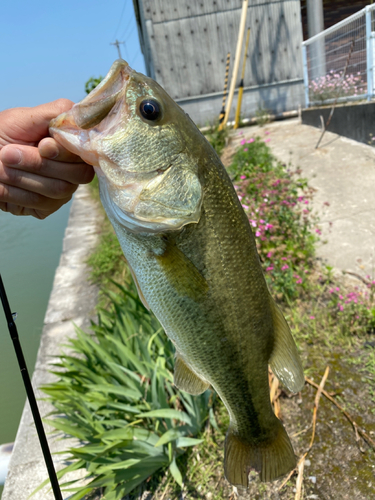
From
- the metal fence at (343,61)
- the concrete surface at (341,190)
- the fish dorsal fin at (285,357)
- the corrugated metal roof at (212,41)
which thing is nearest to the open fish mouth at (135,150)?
the fish dorsal fin at (285,357)

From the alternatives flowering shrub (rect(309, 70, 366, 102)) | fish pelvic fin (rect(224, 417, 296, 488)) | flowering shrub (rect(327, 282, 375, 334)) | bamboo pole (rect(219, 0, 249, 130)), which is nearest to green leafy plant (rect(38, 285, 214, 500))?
fish pelvic fin (rect(224, 417, 296, 488))

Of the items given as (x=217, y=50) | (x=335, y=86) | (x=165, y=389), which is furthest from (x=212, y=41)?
(x=165, y=389)

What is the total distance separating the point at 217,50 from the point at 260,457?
34.2 ft

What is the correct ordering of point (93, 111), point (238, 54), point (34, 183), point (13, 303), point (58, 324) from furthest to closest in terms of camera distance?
point (238, 54)
point (58, 324)
point (13, 303)
point (34, 183)
point (93, 111)

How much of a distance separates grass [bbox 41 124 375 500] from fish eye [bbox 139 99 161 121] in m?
1.71

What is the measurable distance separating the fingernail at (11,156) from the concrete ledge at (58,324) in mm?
1854

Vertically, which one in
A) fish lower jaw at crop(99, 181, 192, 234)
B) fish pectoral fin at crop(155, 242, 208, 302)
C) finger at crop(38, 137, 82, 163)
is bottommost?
fish pectoral fin at crop(155, 242, 208, 302)

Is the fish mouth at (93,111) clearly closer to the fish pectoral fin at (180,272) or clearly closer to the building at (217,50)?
the fish pectoral fin at (180,272)

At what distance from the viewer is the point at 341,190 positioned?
506 cm

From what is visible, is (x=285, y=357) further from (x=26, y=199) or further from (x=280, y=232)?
(x=280, y=232)

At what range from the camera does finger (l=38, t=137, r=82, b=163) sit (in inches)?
48.0

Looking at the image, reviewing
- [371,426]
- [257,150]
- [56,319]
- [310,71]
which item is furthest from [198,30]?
[371,426]

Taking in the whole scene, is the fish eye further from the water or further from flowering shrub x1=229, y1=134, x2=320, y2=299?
flowering shrub x1=229, y1=134, x2=320, y2=299

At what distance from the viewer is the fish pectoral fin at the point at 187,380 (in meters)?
1.40
